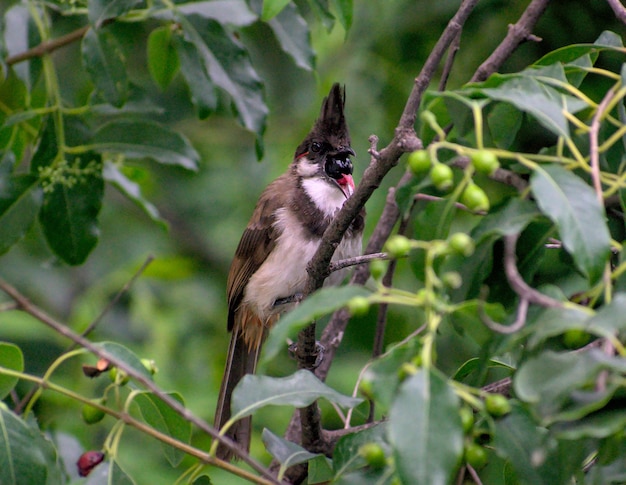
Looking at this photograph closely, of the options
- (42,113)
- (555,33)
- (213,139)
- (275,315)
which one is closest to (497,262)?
(42,113)

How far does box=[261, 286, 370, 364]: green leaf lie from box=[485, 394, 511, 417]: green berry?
0.22 meters

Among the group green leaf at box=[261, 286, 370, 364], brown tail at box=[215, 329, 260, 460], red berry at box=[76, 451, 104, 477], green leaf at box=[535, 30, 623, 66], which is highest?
green leaf at box=[535, 30, 623, 66]

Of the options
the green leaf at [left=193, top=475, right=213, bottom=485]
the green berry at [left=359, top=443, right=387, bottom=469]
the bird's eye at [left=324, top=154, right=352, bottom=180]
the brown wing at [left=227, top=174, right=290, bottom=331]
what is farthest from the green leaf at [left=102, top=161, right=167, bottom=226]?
the green berry at [left=359, top=443, right=387, bottom=469]

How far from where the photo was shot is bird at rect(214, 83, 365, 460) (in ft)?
9.97

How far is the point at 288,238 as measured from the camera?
3.08m

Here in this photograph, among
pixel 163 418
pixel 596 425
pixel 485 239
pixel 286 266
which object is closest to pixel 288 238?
pixel 286 266

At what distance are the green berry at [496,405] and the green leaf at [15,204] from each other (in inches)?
62.9

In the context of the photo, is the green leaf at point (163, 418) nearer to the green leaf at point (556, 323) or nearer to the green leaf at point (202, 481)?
the green leaf at point (202, 481)

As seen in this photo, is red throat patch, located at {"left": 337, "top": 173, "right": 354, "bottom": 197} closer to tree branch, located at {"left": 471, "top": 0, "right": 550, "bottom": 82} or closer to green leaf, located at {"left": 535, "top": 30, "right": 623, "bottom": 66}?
tree branch, located at {"left": 471, "top": 0, "right": 550, "bottom": 82}

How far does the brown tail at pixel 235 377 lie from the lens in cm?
283

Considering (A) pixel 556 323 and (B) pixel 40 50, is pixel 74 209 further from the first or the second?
(A) pixel 556 323

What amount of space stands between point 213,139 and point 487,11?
7.08 feet

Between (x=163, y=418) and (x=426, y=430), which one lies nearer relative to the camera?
(x=426, y=430)

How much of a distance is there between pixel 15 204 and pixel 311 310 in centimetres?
151
